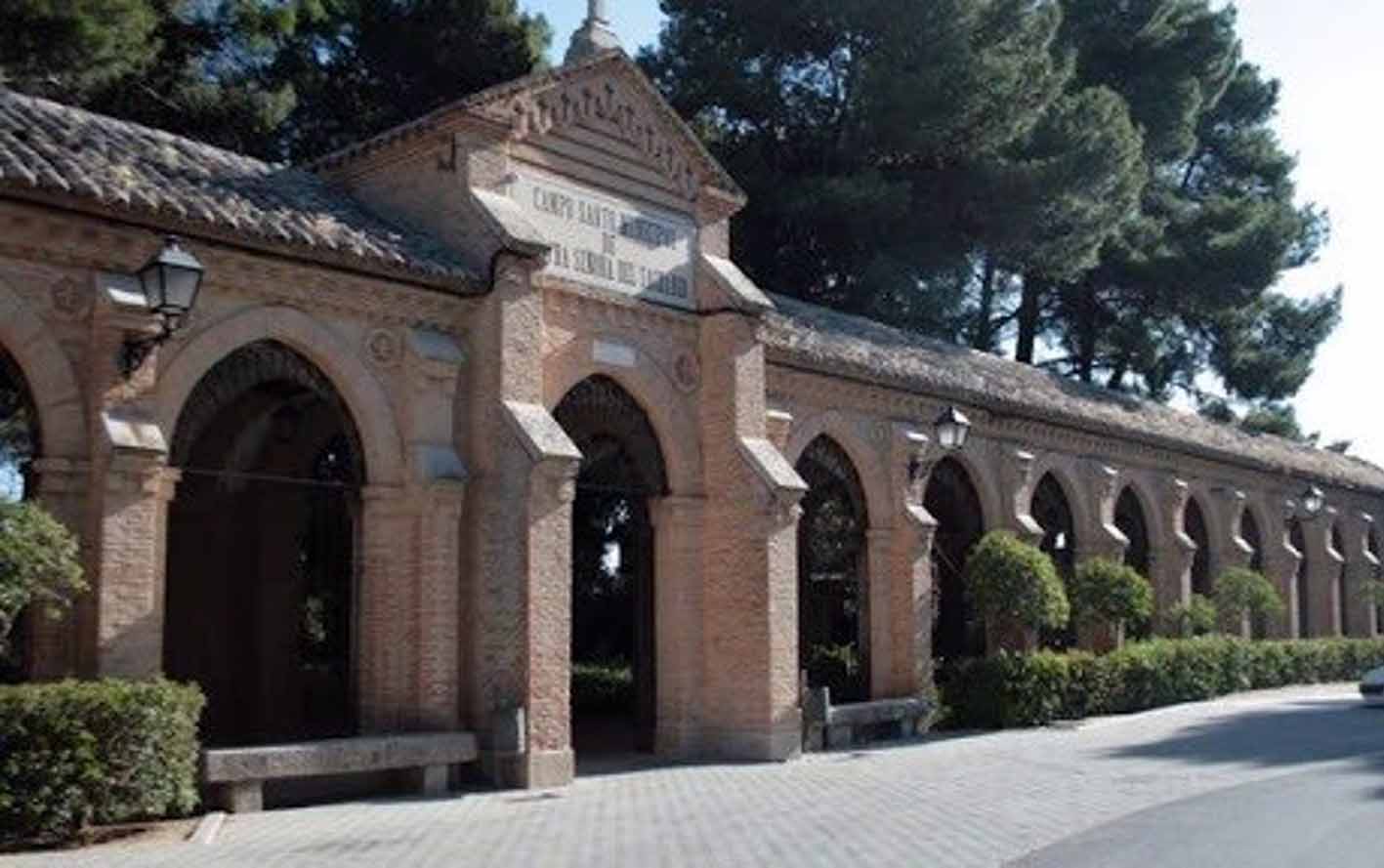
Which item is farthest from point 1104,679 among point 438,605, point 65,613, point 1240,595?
point 65,613

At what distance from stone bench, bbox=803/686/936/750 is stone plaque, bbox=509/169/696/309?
5494 mm

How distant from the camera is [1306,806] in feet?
42.3

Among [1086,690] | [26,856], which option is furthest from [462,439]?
[1086,690]

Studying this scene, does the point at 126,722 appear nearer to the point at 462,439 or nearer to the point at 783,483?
the point at 462,439

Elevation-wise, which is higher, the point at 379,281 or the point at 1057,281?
the point at 1057,281

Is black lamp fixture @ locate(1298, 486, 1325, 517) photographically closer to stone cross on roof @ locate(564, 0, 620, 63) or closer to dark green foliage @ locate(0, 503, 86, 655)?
stone cross on roof @ locate(564, 0, 620, 63)

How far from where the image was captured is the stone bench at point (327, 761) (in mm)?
12312

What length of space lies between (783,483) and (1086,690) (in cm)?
817

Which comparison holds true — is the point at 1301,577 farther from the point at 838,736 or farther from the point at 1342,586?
the point at 838,736

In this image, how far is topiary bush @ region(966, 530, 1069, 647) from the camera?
68.9ft

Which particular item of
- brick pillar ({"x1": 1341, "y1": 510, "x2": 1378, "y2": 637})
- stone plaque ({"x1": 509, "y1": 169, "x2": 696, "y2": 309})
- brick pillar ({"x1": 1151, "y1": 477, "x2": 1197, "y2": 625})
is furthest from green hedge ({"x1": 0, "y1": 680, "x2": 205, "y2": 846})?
brick pillar ({"x1": 1341, "y1": 510, "x2": 1378, "y2": 637})

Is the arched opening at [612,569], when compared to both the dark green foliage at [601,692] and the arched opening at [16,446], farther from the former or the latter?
the arched opening at [16,446]

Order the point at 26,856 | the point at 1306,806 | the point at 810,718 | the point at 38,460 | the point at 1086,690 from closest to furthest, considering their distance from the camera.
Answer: the point at 26,856
the point at 38,460
the point at 1306,806
the point at 810,718
the point at 1086,690

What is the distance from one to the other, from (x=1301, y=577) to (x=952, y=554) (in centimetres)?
1773
